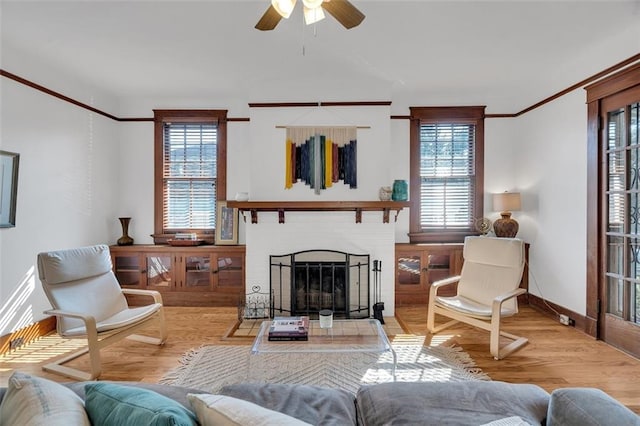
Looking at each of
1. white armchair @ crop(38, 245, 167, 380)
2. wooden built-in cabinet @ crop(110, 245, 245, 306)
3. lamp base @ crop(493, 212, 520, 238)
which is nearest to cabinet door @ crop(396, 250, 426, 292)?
lamp base @ crop(493, 212, 520, 238)

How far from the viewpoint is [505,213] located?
A: 4059mm

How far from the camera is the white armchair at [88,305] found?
239 centimetres

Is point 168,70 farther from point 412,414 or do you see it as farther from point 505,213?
point 505,213

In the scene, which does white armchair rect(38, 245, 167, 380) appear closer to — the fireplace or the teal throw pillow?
the fireplace

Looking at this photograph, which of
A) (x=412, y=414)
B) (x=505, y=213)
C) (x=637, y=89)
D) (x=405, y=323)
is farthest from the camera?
(x=505, y=213)

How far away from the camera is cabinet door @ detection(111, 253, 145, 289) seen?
161 inches

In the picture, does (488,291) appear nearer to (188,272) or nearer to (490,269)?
(490,269)

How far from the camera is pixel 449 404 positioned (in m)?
1.11

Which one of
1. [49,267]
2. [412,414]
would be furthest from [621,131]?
[49,267]

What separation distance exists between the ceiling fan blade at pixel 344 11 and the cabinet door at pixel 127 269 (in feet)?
12.2

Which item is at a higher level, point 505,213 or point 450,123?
point 450,123

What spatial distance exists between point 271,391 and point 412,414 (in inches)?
20.2

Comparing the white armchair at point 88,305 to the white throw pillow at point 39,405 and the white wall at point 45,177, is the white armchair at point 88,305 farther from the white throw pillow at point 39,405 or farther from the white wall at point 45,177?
the white throw pillow at point 39,405

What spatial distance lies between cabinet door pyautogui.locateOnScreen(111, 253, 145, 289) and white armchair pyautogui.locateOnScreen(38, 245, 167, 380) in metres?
1.15
